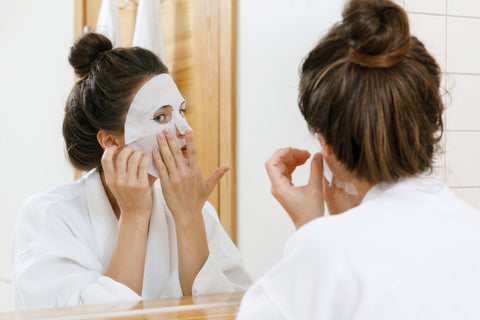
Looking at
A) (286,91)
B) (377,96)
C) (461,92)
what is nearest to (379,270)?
(377,96)

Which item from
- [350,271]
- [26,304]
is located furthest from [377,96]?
[26,304]

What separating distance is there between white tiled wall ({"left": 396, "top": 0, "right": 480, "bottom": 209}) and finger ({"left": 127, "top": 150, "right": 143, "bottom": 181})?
604mm

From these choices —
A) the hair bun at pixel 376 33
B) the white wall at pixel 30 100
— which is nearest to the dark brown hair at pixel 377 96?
the hair bun at pixel 376 33

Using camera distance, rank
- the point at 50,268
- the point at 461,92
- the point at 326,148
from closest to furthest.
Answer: the point at 326,148 → the point at 50,268 → the point at 461,92

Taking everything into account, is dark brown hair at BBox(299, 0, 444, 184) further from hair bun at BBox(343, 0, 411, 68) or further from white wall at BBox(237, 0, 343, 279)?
white wall at BBox(237, 0, 343, 279)

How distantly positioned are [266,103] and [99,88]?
0.97 feet

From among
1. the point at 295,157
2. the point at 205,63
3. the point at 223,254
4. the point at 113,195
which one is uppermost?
the point at 205,63

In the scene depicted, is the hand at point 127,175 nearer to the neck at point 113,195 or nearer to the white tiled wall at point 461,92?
the neck at point 113,195

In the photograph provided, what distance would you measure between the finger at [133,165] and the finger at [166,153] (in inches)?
1.5

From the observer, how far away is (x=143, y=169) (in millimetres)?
839

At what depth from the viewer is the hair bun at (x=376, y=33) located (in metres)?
0.49

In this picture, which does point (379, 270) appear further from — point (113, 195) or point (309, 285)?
point (113, 195)

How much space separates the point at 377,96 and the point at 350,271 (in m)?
0.17

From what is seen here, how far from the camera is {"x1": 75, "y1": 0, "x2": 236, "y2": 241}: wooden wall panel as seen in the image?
874 mm
